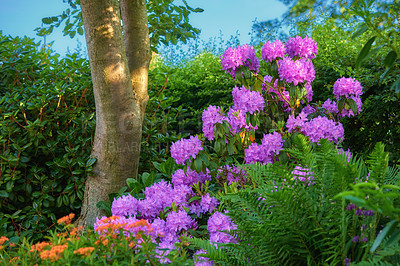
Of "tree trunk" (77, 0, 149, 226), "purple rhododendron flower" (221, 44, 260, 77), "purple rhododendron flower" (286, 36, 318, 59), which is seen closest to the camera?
"purple rhododendron flower" (221, 44, 260, 77)

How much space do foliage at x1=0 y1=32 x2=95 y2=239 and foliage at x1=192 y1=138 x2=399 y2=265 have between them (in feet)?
6.61

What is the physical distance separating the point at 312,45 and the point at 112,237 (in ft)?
6.92

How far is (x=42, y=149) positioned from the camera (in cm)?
374

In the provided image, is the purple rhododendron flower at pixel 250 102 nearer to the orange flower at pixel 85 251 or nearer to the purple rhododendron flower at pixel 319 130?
the purple rhododendron flower at pixel 319 130

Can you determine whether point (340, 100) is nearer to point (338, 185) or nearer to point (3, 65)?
point (338, 185)

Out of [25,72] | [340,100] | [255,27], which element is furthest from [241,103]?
[255,27]

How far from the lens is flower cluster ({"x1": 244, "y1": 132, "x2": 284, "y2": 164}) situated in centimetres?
238

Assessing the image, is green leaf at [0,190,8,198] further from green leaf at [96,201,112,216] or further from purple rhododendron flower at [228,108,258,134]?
purple rhododendron flower at [228,108,258,134]

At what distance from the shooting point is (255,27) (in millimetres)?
6523

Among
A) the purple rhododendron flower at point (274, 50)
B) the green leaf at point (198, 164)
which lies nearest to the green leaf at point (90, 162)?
the green leaf at point (198, 164)

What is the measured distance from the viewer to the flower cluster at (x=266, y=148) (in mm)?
2377

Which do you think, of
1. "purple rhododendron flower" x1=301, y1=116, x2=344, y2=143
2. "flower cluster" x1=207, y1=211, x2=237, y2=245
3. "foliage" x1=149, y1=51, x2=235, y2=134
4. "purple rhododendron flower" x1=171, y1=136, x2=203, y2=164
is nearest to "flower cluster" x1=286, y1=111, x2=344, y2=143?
"purple rhododendron flower" x1=301, y1=116, x2=344, y2=143

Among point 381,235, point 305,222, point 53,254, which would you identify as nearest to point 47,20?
point 53,254

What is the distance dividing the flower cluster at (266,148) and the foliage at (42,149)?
4.92ft
